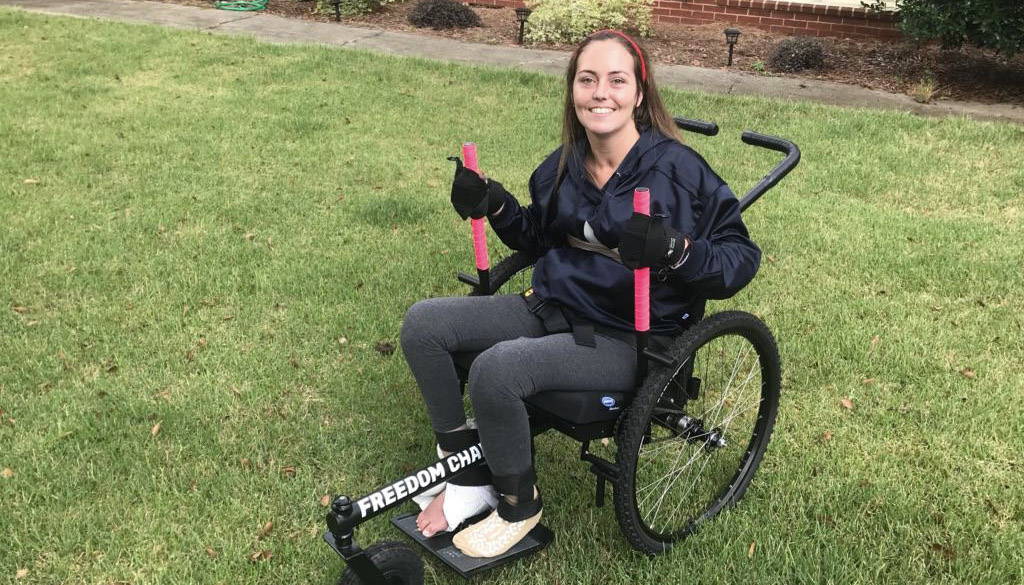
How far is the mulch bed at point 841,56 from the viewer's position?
7891 millimetres

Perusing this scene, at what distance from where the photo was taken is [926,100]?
753cm

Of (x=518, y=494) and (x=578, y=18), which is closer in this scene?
(x=518, y=494)

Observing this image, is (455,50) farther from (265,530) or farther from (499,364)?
(499,364)

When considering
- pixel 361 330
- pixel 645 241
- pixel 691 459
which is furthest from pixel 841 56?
pixel 645 241

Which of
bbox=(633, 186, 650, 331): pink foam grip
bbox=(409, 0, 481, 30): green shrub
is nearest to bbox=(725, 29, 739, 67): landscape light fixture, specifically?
bbox=(409, 0, 481, 30): green shrub

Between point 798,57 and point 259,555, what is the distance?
7.52 metres

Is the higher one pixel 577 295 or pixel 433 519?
pixel 577 295

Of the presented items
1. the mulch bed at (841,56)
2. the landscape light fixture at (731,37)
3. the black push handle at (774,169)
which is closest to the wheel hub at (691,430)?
the black push handle at (774,169)

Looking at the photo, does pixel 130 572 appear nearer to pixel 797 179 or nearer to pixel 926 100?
pixel 797 179

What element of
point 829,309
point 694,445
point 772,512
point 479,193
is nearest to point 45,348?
point 479,193

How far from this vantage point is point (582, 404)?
249 centimetres

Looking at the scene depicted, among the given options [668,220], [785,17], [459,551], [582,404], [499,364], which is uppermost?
[785,17]

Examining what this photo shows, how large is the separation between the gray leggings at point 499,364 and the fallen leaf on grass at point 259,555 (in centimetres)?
67

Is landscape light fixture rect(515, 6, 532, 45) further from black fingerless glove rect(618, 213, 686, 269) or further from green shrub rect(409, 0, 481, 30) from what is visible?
black fingerless glove rect(618, 213, 686, 269)
